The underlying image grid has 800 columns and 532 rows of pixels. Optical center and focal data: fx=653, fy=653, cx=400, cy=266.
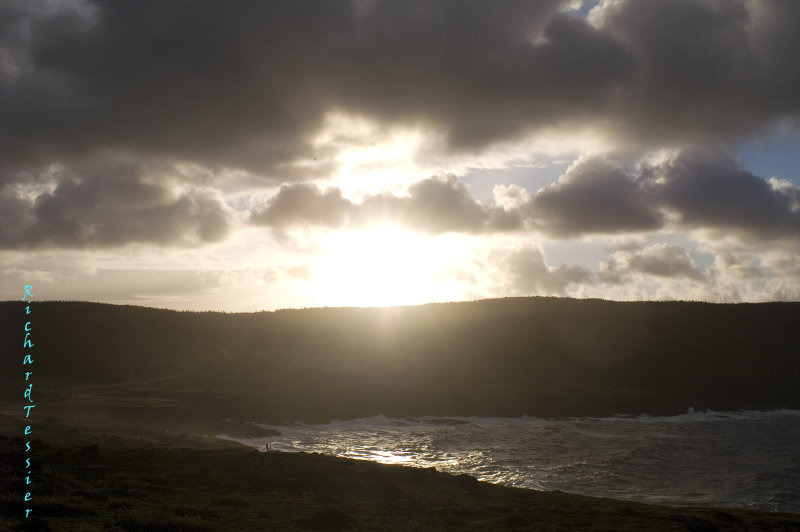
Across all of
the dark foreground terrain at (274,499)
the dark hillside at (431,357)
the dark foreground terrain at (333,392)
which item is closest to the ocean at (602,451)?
the dark foreground terrain at (333,392)

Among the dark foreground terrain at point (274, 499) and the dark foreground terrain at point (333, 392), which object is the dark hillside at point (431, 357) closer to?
the dark foreground terrain at point (333, 392)

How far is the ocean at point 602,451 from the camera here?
93.2 ft

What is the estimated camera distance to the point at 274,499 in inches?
788

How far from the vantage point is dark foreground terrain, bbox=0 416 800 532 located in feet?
53.4

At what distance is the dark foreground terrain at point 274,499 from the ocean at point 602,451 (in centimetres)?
629

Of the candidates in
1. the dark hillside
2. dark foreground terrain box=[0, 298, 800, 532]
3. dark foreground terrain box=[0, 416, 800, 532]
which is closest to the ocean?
dark foreground terrain box=[0, 298, 800, 532]

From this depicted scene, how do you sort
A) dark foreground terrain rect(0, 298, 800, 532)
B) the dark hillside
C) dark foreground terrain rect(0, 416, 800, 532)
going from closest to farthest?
dark foreground terrain rect(0, 416, 800, 532), dark foreground terrain rect(0, 298, 800, 532), the dark hillside

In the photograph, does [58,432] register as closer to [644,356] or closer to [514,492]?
[514,492]

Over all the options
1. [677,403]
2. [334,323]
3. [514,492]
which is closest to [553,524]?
[514,492]

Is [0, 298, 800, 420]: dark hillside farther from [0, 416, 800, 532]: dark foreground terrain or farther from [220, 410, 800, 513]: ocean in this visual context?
[0, 416, 800, 532]: dark foreground terrain

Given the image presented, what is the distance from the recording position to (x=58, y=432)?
95.9 ft

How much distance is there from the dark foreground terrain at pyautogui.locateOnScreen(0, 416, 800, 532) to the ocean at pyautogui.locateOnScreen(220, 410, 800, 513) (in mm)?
6293

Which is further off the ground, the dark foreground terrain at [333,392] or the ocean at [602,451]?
the dark foreground terrain at [333,392]

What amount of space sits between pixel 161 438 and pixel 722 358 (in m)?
65.7
